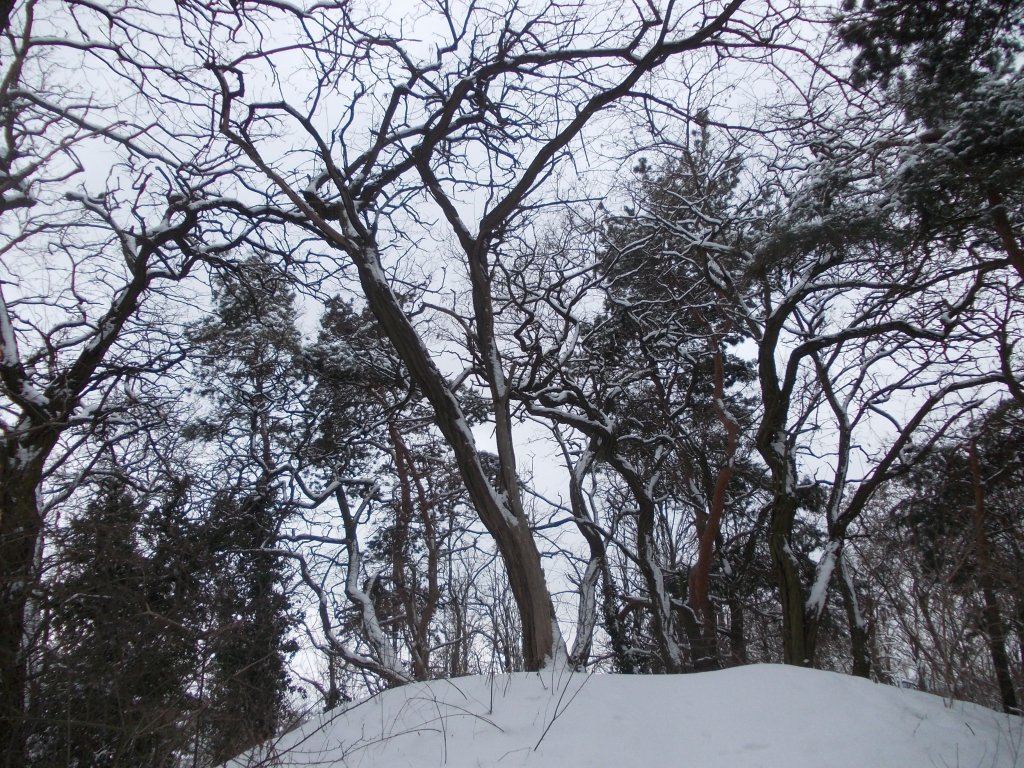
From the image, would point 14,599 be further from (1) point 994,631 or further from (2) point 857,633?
(2) point 857,633

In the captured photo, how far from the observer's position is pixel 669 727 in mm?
4207

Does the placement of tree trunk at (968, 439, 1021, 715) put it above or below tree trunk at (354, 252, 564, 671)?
below

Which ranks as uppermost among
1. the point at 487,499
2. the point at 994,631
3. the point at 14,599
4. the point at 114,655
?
the point at 487,499

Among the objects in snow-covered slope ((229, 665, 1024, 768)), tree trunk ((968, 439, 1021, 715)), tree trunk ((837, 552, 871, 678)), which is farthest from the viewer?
tree trunk ((837, 552, 871, 678))

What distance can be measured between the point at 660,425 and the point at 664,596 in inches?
146

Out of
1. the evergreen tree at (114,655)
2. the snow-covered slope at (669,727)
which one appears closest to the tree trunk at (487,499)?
the snow-covered slope at (669,727)

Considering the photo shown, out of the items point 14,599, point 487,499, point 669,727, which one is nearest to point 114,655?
point 14,599

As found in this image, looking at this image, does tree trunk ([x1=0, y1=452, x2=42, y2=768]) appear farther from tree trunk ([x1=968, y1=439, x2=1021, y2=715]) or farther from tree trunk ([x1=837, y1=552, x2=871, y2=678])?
tree trunk ([x1=837, y1=552, x2=871, y2=678])

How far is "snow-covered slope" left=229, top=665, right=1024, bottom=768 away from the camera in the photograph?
382 cm

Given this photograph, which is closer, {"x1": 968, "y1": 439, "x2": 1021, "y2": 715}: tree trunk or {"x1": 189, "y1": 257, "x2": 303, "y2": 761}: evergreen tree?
{"x1": 968, "y1": 439, "x2": 1021, "y2": 715}: tree trunk

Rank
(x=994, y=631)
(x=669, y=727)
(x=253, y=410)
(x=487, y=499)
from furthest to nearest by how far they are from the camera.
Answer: (x=253, y=410) < (x=487, y=499) < (x=994, y=631) < (x=669, y=727)

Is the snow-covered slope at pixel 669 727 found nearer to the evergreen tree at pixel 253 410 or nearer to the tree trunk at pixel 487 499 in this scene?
the tree trunk at pixel 487 499

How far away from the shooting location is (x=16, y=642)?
4023 millimetres

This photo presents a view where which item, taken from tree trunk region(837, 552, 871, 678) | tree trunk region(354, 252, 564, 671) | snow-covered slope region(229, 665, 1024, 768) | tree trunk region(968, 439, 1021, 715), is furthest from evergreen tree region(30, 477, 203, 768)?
tree trunk region(837, 552, 871, 678)
